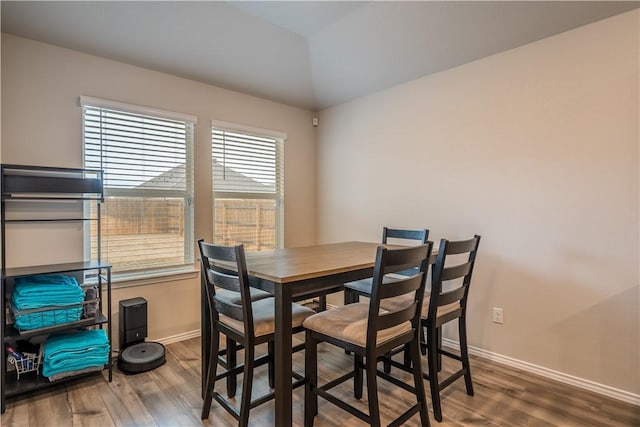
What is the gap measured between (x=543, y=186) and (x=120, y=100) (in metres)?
3.16

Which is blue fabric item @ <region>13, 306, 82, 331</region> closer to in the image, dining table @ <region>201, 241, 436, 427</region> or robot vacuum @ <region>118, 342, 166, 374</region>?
robot vacuum @ <region>118, 342, 166, 374</region>

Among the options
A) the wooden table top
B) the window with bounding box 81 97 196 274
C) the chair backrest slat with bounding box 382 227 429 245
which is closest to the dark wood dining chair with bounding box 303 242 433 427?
the wooden table top

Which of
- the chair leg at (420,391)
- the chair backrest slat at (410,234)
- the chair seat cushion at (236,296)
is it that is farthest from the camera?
the chair backrest slat at (410,234)

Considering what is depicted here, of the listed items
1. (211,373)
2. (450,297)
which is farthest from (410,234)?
(211,373)

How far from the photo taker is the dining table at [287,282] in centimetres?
162

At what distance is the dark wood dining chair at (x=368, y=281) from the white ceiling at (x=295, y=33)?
1.38 metres

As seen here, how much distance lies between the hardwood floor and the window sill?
64 centimetres

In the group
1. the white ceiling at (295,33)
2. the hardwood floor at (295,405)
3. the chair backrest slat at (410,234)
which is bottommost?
the hardwood floor at (295,405)

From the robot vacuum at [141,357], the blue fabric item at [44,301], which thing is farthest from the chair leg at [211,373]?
the blue fabric item at [44,301]

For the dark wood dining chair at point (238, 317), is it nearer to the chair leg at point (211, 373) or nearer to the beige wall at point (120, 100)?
the chair leg at point (211, 373)

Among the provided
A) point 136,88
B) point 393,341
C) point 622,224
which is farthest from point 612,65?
point 136,88

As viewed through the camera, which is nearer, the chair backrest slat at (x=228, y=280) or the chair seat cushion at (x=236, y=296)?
the chair backrest slat at (x=228, y=280)

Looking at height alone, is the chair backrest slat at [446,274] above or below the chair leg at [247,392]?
above

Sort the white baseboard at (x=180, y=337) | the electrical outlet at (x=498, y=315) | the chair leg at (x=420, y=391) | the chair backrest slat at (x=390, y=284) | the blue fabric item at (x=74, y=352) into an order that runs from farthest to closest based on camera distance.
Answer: the white baseboard at (x=180, y=337) < the electrical outlet at (x=498, y=315) < the blue fabric item at (x=74, y=352) < the chair leg at (x=420, y=391) < the chair backrest slat at (x=390, y=284)
